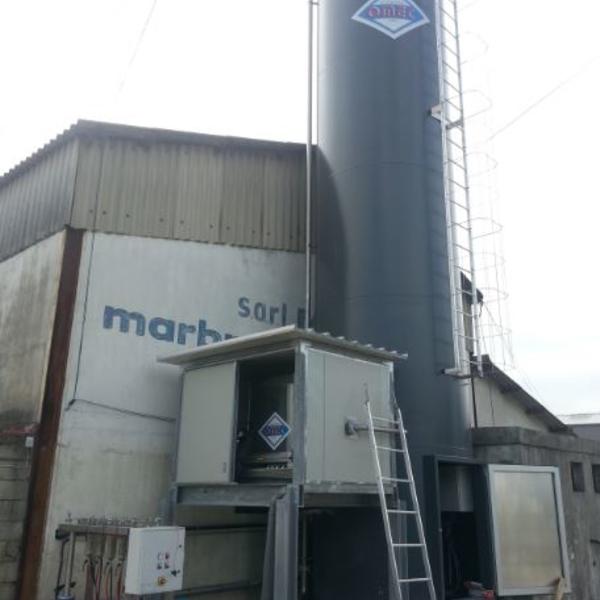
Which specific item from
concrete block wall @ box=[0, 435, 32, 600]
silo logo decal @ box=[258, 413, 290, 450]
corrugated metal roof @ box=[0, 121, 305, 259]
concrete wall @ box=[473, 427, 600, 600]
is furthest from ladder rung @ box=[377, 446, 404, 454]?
concrete block wall @ box=[0, 435, 32, 600]

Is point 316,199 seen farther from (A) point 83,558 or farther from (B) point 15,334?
(A) point 83,558

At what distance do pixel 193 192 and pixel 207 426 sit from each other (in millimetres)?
3543

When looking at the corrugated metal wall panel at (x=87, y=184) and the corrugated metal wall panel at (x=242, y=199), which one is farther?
the corrugated metal wall panel at (x=242, y=199)

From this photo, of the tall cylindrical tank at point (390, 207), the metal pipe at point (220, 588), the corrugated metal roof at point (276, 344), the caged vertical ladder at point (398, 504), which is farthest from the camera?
the tall cylindrical tank at point (390, 207)

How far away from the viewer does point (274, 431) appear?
7457mm

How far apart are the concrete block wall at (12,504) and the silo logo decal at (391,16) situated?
7.38 m

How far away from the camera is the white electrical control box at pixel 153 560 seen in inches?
238

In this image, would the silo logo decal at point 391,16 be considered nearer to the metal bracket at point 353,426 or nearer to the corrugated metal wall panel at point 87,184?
the corrugated metal wall panel at point 87,184

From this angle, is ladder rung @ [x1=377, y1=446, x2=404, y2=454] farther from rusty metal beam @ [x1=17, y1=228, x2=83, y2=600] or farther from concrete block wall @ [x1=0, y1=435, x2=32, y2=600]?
concrete block wall @ [x1=0, y1=435, x2=32, y2=600]

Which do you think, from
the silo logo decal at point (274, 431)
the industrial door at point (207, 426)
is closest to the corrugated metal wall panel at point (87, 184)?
the industrial door at point (207, 426)

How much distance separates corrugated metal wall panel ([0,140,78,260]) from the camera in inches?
344

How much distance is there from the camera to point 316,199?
33.0 feet

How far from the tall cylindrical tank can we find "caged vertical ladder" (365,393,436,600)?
2.21 feet

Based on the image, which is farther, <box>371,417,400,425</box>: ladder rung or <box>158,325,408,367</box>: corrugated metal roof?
<box>371,417,400,425</box>: ladder rung
